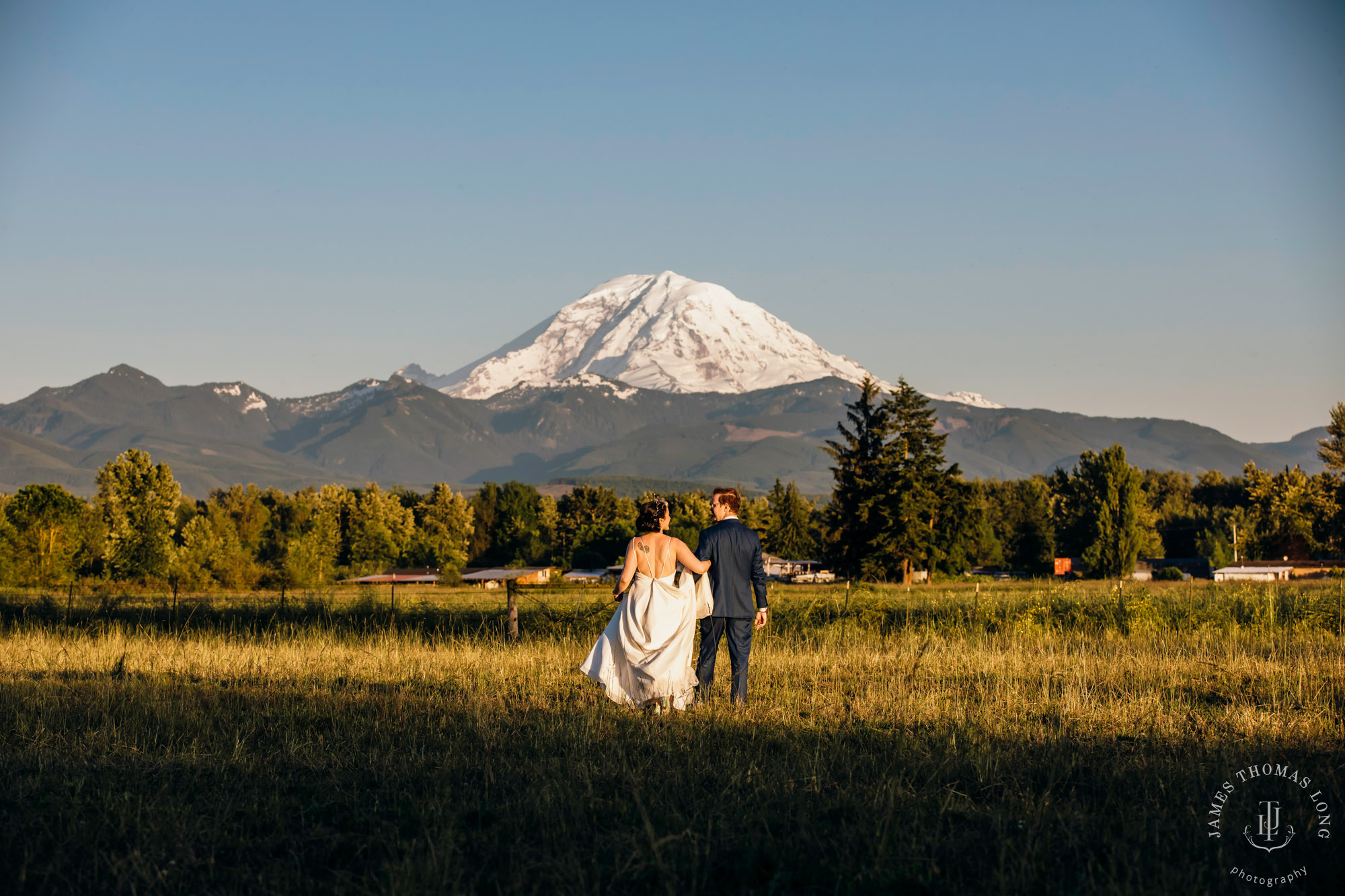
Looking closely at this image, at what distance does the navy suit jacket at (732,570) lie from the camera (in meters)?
10.2

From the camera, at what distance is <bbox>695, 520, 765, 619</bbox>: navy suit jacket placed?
33.3 ft

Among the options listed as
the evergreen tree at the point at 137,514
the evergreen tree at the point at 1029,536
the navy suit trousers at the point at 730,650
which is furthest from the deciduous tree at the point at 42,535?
the evergreen tree at the point at 1029,536

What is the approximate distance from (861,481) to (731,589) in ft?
185

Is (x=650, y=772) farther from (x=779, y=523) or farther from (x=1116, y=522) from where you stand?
(x=779, y=523)

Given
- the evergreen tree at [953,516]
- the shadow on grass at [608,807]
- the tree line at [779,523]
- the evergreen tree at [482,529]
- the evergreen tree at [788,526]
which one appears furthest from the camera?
the evergreen tree at [482,529]

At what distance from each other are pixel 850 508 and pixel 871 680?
185 feet

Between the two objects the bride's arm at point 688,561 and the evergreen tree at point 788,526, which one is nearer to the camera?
the bride's arm at point 688,561

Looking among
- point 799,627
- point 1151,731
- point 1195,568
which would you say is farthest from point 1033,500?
point 1151,731

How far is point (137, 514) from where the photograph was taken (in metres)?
79.1

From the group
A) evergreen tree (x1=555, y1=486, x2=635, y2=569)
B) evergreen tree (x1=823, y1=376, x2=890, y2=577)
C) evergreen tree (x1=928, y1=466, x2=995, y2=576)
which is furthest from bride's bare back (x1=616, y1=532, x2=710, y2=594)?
evergreen tree (x1=555, y1=486, x2=635, y2=569)

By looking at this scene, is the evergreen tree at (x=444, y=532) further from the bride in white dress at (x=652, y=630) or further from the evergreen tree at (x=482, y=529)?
the bride in white dress at (x=652, y=630)

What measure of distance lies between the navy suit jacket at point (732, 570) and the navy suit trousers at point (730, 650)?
4.7 inches

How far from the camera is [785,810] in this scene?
5.99m

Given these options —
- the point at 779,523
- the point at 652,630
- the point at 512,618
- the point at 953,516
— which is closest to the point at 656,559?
the point at 652,630
